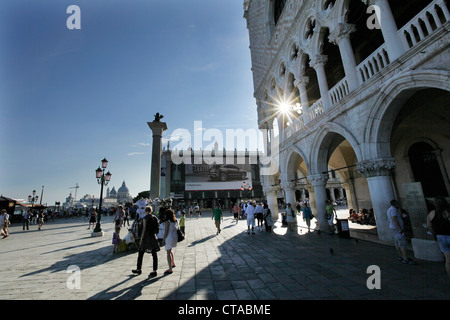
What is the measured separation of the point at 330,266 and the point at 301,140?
7.04 metres

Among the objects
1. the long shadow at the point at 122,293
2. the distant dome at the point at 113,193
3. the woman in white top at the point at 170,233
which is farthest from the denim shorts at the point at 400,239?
the distant dome at the point at 113,193

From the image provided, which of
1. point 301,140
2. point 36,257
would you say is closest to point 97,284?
Result: point 36,257

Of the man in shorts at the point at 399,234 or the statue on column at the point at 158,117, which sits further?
the statue on column at the point at 158,117

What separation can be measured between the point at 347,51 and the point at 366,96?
2106mm

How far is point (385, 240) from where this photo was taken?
6078mm

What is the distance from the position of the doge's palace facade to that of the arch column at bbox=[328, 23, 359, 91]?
0.11 feet

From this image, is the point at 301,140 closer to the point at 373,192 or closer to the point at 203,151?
the point at 373,192

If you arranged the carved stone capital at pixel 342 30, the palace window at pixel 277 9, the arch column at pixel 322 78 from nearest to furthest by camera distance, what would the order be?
the carved stone capital at pixel 342 30
the arch column at pixel 322 78
the palace window at pixel 277 9

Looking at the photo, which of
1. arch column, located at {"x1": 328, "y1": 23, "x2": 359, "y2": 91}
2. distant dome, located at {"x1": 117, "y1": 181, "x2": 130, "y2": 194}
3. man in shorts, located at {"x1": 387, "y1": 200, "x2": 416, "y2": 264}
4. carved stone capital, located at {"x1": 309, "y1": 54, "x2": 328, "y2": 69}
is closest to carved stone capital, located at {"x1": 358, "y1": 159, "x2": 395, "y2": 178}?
man in shorts, located at {"x1": 387, "y1": 200, "x2": 416, "y2": 264}

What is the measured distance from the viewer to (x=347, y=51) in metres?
7.05

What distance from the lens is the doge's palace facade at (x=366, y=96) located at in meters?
5.21

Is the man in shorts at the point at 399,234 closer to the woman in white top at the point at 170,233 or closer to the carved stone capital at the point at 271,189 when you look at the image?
the woman in white top at the point at 170,233

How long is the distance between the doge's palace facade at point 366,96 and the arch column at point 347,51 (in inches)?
1.3

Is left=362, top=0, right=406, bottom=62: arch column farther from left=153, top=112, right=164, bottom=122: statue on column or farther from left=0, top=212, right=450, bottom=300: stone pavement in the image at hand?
left=153, top=112, right=164, bottom=122: statue on column
